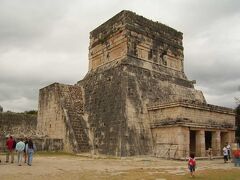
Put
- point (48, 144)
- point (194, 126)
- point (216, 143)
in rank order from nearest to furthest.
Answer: point (194, 126) → point (216, 143) → point (48, 144)

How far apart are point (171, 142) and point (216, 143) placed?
3.48m

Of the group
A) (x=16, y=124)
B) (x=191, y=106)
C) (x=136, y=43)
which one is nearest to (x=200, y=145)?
(x=191, y=106)

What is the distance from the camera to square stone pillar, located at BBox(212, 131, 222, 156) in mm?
18672

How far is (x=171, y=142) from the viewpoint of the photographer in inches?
670

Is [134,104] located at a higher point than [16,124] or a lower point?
higher

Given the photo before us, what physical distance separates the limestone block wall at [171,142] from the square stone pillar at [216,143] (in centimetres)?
284

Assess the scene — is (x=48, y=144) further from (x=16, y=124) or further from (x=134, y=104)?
(x=16, y=124)

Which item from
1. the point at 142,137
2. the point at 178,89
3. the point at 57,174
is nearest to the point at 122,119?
the point at 142,137

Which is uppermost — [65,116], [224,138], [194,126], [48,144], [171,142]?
[65,116]

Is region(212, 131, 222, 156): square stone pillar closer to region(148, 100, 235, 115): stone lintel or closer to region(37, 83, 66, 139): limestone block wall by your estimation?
region(148, 100, 235, 115): stone lintel

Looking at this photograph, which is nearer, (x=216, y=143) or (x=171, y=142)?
(x=171, y=142)

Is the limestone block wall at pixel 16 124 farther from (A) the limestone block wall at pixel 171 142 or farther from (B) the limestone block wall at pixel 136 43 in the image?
(A) the limestone block wall at pixel 171 142

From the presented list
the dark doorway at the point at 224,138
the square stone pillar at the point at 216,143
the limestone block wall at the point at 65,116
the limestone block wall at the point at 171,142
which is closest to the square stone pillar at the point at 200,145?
the limestone block wall at the point at 171,142

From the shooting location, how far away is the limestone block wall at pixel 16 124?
76.6 feet
